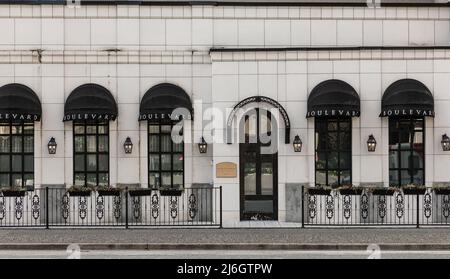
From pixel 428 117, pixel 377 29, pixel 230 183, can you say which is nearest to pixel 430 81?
pixel 428 117

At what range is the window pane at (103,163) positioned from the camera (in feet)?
63.8

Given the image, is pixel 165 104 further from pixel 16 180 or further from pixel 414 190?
pixel 414 190

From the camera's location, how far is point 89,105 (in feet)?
61.0

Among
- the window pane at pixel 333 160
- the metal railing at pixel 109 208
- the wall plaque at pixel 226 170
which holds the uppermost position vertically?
the window pane at pixel 333 160

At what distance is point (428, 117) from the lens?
61.3 feet

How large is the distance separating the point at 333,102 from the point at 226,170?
3755 millimetres

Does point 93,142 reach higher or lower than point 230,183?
higher

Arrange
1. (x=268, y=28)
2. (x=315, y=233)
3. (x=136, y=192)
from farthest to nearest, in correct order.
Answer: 1. (x=268, y=28)
2. (x=136, y=192)
3. (x=315, y=233)

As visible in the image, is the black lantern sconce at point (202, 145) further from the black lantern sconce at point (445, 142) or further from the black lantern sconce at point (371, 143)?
the black lantern sconce at point (445, 142)

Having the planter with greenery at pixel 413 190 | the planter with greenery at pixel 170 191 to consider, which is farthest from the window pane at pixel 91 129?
the planter with greenery at pixel 413 190

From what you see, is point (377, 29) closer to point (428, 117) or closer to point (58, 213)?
point (428, 117)

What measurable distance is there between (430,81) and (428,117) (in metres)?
1.10

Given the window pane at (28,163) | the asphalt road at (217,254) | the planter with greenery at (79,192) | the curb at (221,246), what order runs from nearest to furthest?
the asphalt road at (217,254), the curb at (221,246), the planter with greenery at (79,192), the window pane at (28,163)

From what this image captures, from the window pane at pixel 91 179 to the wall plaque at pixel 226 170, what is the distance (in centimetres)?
394
